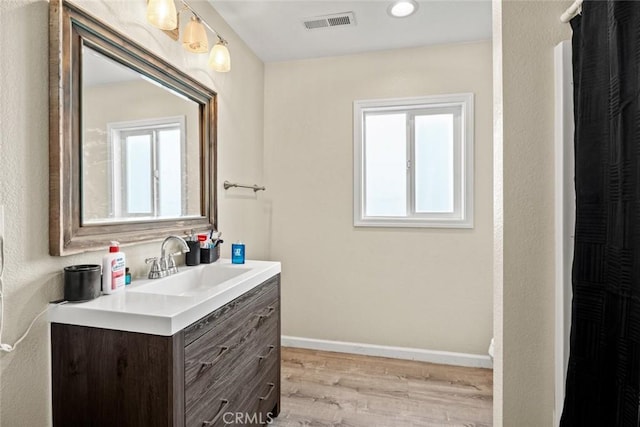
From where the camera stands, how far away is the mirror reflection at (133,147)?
1.32 meters

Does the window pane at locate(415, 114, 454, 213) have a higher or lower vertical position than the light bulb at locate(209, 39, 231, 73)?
lower

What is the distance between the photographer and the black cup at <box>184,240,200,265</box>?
5.96 feet

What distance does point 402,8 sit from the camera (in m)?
2.16

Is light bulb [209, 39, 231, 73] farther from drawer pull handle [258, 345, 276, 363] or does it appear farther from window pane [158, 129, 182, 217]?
drawer pull handle [258, 345, 276, 363]

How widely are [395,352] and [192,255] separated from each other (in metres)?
1.79

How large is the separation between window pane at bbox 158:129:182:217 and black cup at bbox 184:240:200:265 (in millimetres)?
181

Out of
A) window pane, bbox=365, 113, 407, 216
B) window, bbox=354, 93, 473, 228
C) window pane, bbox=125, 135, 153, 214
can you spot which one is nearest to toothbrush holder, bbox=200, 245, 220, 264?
window pane, bbox=125, 135, 153, 214

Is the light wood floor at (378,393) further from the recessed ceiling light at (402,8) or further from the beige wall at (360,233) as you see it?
the recessed ceiling light at (402,8)

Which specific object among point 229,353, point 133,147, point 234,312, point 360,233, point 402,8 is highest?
point 402,8

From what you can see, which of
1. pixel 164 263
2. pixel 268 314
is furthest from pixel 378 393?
pixel 164 263

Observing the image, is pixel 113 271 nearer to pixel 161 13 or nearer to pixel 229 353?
pixel 229 353

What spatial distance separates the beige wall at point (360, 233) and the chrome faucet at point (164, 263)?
4.33 ft

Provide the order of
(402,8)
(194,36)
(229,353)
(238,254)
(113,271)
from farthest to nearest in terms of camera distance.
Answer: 1. (402,8)
2. (238,254)
3. (194,36)
4. (229,353)
5. (113,271)

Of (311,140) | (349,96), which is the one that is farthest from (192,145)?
(349,96)
